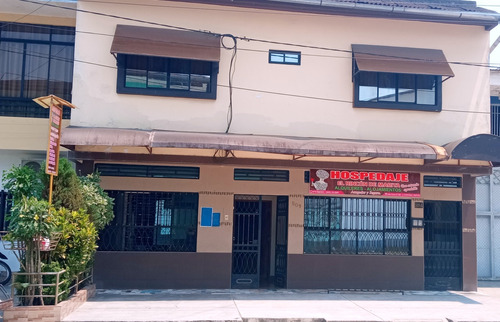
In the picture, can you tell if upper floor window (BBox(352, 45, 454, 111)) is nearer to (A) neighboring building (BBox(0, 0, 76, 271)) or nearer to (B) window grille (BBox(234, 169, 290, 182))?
(B) window grille (BBox(234, 169, 290, 182))

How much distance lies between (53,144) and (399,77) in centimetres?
873

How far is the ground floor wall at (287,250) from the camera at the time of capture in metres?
12.5

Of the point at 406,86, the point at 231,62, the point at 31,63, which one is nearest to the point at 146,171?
the point at 231,62

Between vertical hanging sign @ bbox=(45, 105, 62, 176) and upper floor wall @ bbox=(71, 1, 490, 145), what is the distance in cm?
243

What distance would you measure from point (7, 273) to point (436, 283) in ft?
36.4

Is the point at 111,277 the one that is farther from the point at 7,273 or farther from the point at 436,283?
the point at 436,283

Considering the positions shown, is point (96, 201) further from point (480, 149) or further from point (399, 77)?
point (480, 149)

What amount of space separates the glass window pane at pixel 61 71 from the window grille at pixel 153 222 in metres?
3.62

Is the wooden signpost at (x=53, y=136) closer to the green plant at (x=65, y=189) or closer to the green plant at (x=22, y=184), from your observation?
the green plant at (x=65, y=189)

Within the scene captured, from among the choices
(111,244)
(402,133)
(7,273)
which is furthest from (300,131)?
(7,273)

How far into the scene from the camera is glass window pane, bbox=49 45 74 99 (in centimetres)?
1407

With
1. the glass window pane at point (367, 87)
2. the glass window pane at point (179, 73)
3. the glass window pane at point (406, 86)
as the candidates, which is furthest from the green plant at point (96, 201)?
the glass window pane at point (406, 86)

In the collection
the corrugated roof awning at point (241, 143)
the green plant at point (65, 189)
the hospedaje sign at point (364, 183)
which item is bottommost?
the green plant at point (65, 189)

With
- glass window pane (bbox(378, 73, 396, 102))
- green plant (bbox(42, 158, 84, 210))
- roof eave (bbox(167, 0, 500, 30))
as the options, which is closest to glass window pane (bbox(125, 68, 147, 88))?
roof eave (bbox(167, 0, 500, 30))
